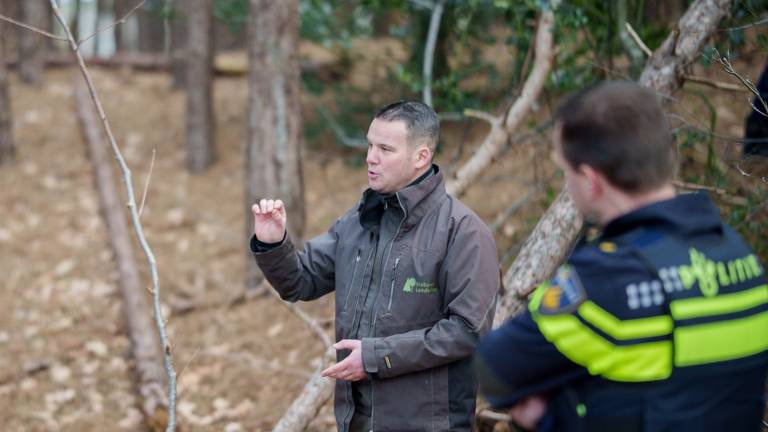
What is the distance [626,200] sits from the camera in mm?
1897

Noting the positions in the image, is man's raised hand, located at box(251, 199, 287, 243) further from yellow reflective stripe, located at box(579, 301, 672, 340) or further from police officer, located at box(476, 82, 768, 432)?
yellow reflective stripe, located at box(579, 301, 672, 340)

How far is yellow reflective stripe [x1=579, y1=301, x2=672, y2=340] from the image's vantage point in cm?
180

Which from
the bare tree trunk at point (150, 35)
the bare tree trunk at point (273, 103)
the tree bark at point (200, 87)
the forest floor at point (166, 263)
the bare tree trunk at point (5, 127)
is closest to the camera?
the forest floor at point (166, 263)

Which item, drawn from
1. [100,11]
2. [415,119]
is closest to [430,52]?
[415,119]

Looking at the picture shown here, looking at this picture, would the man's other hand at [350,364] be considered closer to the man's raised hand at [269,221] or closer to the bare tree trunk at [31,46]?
the man's raised hand at [269,221]

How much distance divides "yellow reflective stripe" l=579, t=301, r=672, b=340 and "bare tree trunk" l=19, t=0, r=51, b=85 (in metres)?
12.5

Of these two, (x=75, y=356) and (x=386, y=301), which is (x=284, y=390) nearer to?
(x=75, y=356)

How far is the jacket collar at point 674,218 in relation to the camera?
1.86 m

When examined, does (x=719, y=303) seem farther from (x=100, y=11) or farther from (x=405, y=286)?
(x=100, y=11)

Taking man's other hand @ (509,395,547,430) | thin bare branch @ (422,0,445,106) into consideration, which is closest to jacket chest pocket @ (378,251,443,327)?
man's other hand @ (509,395,547,430)

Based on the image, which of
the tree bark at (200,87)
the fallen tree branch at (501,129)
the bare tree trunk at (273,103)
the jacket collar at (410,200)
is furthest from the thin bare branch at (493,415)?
the tree bark at (200,87)

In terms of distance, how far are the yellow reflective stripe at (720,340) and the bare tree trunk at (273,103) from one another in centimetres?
524

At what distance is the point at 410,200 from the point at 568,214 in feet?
4.56

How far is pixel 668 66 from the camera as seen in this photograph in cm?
423
